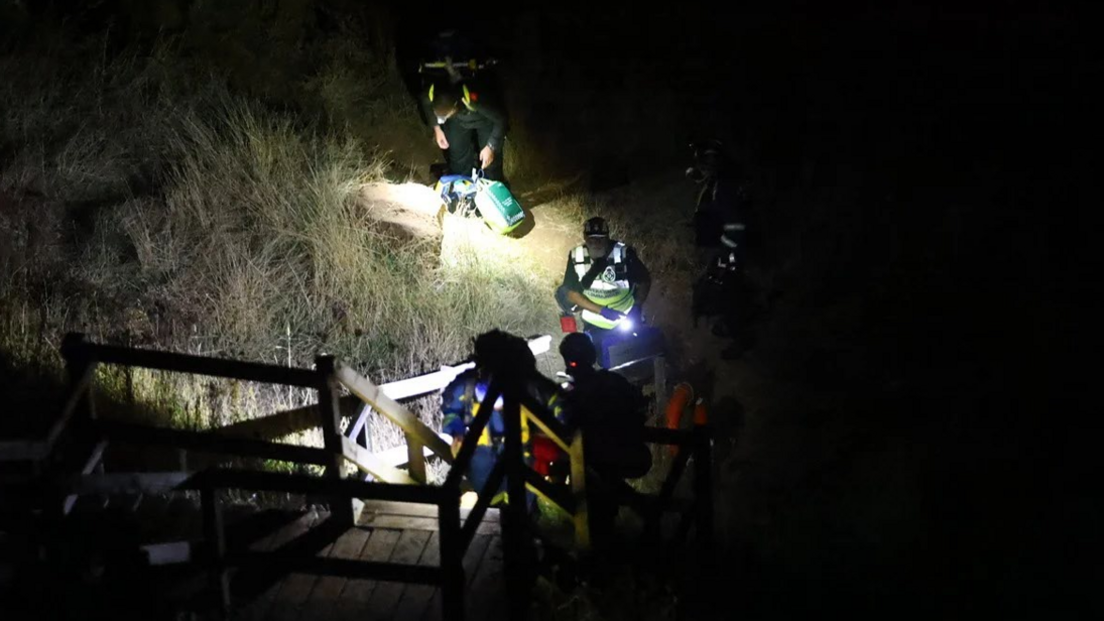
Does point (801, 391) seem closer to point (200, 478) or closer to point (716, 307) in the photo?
point (716, 307)

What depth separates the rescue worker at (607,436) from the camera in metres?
6.00

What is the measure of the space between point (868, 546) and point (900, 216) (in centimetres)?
523

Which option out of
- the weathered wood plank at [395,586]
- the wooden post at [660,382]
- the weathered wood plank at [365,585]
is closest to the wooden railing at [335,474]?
the weathered wood plank at [365,585]

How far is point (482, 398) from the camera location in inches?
234

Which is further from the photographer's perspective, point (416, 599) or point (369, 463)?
point (369, 463)

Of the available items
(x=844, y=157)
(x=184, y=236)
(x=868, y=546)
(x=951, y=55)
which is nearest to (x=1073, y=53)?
(x=951, y=55)

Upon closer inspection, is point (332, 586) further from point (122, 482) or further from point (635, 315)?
point (635, 315)

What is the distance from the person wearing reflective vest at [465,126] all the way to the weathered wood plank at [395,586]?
22.4 ft

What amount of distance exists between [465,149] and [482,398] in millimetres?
6721

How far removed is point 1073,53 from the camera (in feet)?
43.7

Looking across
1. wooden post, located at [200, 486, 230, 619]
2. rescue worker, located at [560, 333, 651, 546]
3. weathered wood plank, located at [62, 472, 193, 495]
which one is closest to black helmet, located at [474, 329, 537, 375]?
rescue worker, located at [560, 333, 651, 546]

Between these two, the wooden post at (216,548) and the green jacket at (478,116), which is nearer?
the wooden post at (216,548)

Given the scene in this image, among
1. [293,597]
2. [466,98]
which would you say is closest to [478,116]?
[466,98]

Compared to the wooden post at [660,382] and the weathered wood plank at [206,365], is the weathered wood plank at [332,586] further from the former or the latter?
the wooden post at [660,382]
